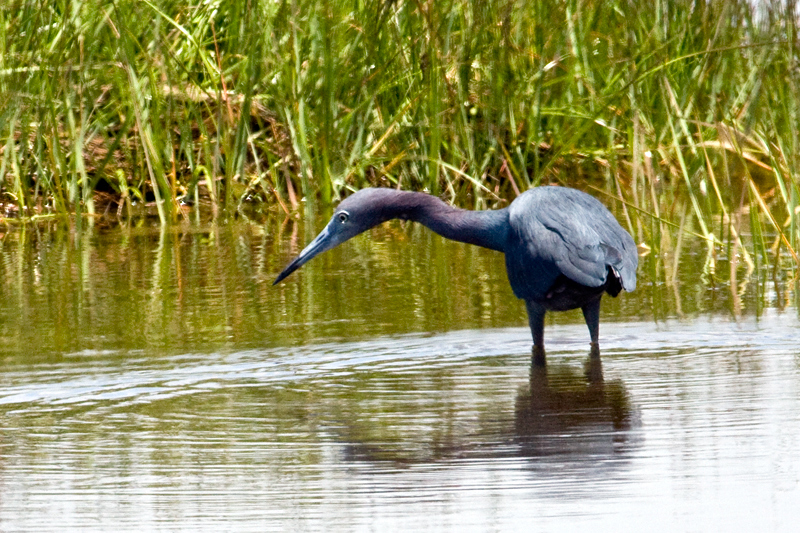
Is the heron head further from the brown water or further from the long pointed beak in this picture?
the brown water

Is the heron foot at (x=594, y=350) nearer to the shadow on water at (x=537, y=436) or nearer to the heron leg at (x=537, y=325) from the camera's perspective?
the heron leg at (x=537, y=325)

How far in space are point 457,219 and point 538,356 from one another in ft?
2.23

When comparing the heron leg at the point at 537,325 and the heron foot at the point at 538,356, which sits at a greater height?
the heron leg at the point at 537,325

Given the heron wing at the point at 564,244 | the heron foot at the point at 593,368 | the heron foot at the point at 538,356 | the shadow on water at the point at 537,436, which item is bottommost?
the shadow on water at the point at 537,436

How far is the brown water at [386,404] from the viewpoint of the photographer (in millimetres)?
2725

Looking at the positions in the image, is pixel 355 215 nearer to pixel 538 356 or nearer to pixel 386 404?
pixel 538 356

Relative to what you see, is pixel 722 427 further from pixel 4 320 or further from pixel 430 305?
pixel 4 320

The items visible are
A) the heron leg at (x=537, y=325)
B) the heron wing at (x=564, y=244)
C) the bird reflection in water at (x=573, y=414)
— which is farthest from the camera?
the heron leg at (x=537, y=325)

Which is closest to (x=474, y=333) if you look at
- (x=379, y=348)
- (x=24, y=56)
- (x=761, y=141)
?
(x=379, y=348)

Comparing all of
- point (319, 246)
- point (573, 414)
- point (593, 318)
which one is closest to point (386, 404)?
point (573, 414)

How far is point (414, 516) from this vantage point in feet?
8.66

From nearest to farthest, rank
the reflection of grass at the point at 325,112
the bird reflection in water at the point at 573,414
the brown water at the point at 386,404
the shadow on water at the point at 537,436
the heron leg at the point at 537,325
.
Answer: the brown water at the point at 386,404, the shadow on water at the point at 537,436, the bird reflection in water at the point at 573,414, the heron leg at the point at 537,325, the reflection of grass at the point at 325,112

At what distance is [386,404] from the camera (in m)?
3.73

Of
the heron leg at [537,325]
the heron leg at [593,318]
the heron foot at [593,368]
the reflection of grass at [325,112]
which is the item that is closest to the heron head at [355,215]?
the heron leg at [537,325]
